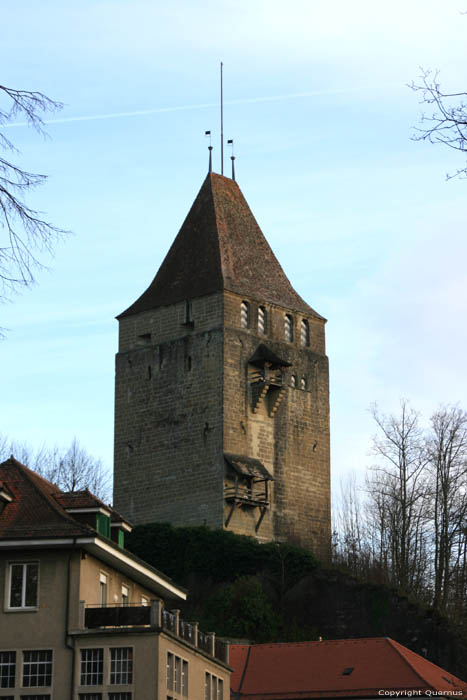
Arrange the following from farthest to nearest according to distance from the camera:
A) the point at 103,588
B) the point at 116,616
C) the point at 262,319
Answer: the point at 262,319, the point at 103,588, the point at 116,616

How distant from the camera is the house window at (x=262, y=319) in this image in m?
74.1

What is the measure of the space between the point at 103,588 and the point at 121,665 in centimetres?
340

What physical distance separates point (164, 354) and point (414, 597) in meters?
16.1

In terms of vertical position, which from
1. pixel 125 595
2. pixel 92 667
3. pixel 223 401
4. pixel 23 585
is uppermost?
pixel 223 401

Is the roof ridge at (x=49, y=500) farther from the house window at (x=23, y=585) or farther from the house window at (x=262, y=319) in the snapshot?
the house window at (x=262, y=319)

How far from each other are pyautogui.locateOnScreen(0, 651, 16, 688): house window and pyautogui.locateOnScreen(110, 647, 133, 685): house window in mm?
2331

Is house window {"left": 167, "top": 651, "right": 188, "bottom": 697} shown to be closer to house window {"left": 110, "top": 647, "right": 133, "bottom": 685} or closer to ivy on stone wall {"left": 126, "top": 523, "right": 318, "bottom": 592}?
house window {"left": 110, "top": 647, "right": 133, "bottom": 685}

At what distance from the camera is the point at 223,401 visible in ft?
232

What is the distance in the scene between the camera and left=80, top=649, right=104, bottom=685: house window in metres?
38.1

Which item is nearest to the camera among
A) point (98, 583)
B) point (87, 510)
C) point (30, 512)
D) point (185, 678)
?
point (30, 512)

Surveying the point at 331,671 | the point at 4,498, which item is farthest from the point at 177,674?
the point at 331,671

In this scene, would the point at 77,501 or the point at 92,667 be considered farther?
the point at 77,501

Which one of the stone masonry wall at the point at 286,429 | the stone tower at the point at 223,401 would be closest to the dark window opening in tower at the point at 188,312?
the stone tower at the point at 223,401

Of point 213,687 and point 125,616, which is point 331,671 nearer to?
point 213,687
